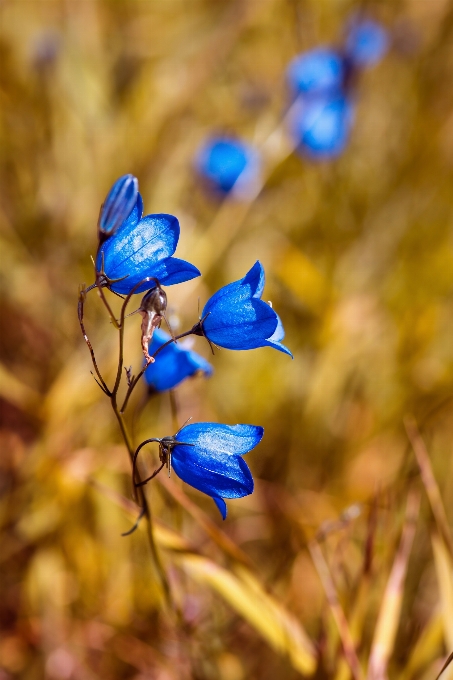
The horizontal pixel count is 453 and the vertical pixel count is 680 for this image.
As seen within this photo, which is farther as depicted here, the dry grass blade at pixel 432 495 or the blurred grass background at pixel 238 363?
the blurred grass background at pixel 238 363

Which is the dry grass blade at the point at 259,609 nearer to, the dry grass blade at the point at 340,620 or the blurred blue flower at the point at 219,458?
the dry grass blade at the point at 340,620

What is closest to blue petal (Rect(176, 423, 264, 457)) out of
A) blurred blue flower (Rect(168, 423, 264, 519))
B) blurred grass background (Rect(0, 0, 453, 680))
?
blurred blue flower (Rect(168, 423, 264, 519))

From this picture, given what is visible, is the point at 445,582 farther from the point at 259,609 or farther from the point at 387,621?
the point at 259,609

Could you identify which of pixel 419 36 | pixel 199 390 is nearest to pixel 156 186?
pixel 199 390

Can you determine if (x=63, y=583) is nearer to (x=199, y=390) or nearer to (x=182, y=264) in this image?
(x=199, y=390)

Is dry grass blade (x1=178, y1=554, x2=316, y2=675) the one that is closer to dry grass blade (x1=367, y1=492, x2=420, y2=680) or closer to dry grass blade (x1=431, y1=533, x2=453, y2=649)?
dry grass blade (x1=367, y1=492, x2=420, y2=680)

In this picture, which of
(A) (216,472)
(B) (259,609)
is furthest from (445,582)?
(A) (216,472)

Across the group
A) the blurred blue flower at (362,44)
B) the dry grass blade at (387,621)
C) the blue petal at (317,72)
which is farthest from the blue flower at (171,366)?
the blurred blue flower at (362,44)
